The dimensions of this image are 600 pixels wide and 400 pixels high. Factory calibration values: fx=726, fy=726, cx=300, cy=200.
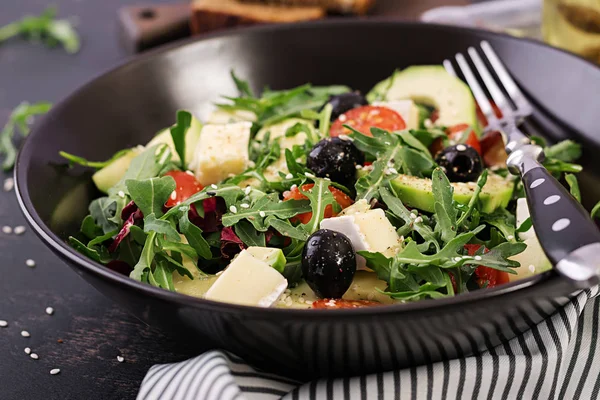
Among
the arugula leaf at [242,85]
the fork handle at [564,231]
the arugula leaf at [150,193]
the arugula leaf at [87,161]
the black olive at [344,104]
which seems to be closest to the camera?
the fork handle at [564,231]

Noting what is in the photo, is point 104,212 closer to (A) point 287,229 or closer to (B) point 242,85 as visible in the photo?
(A) point 287,229

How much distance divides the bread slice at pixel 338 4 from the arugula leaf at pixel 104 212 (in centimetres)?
206

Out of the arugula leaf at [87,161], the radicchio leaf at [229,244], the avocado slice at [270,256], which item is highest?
the arugula leaf at [87,161]

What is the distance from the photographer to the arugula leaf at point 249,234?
6.40ft

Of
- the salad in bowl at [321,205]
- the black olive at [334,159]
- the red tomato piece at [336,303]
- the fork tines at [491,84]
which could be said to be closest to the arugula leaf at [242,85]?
the salad in bowl at [321,205]

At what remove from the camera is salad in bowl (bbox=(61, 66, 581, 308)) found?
176cm

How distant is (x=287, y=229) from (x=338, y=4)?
234 centimetres

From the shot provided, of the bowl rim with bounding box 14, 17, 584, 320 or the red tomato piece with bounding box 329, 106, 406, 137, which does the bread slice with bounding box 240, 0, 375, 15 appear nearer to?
the red tomato piece with bounding box 329, 106, 406, 137

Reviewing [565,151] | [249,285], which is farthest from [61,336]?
[565,151]

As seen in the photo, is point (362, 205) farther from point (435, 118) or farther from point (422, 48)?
point (422, 48)

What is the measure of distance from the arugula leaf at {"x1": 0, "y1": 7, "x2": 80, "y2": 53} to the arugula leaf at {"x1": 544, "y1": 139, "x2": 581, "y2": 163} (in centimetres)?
283

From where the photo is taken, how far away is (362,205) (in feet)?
6.46

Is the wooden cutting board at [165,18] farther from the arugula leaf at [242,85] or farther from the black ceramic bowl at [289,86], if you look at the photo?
the arugula leaf at [242,85]

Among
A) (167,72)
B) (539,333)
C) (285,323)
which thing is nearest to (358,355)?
(285,323)
